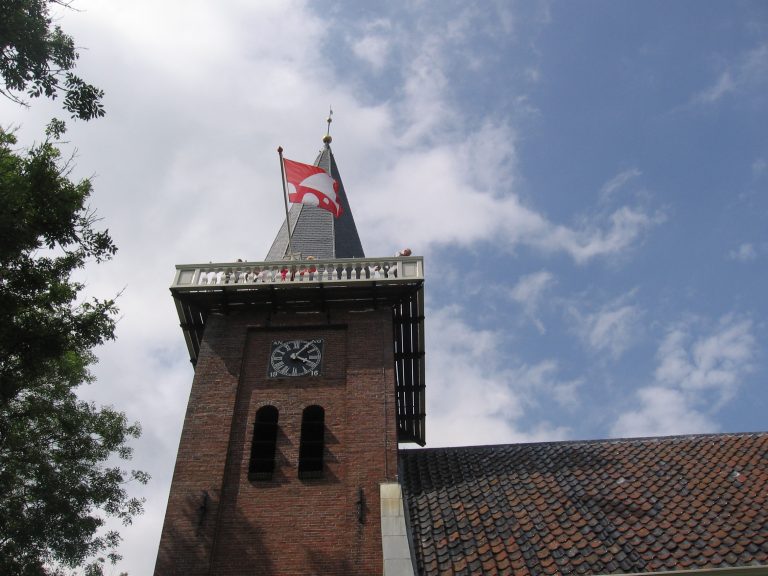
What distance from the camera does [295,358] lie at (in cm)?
1600

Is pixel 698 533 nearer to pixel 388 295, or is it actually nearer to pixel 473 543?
pixel 473 543

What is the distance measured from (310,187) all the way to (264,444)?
6915mm

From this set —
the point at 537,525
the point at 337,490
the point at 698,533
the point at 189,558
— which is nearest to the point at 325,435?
the point at 337,490

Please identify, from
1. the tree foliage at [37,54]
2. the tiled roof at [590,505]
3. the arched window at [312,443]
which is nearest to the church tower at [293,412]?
the arched window at [312,443]

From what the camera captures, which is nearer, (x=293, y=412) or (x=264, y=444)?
(x=264, y=444)

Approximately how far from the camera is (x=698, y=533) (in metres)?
11.5

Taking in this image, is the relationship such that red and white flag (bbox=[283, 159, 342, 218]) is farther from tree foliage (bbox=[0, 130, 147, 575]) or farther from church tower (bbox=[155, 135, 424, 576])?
tree foliage (bbox=[0, 130, 147, 575])

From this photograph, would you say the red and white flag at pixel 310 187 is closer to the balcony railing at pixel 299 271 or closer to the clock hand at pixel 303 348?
the balcony railing at pixel 299 271

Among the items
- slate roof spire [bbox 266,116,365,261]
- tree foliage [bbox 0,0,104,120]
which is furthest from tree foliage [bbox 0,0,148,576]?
slate roof spire [bbox 266,116,365,261]

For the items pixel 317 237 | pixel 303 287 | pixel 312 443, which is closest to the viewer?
pixel 312 443

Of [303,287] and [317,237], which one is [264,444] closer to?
[303,287]

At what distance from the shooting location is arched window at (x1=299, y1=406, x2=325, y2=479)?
14.0m

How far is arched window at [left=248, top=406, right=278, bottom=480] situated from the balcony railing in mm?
3392

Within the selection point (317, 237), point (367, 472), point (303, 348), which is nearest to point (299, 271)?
point (303, 348)
